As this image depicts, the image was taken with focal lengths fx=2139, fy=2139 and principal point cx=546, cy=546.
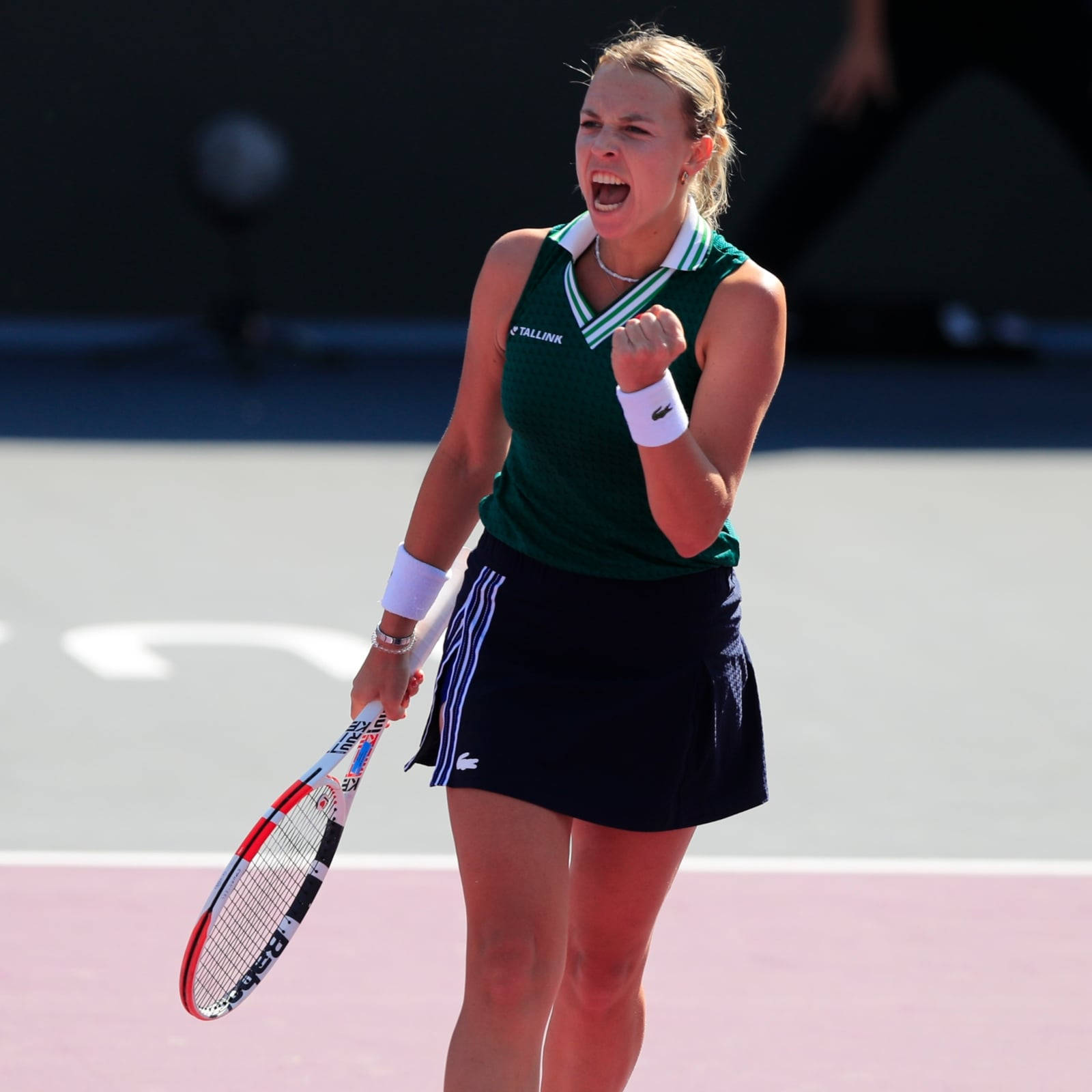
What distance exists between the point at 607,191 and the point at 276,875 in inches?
44.6

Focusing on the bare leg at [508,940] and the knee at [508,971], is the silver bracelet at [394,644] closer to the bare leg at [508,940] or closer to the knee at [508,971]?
the bare leg at [508,940]

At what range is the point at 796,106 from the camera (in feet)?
52.4

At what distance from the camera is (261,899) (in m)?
3.21

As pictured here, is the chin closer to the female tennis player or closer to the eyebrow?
the female tennis player

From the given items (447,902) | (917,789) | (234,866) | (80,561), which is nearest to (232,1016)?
(447,902)

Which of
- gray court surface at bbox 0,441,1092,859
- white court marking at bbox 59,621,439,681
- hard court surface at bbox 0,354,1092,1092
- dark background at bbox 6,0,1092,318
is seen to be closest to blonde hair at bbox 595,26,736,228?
gray court surface at bbox 0,441,1092,859

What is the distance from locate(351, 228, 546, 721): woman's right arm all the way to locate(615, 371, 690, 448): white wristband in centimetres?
43

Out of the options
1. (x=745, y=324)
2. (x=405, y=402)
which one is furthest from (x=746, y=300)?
(x=405, y=402)

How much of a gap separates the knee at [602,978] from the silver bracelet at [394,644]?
54 cm

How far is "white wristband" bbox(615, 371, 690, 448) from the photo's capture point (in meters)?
2.79

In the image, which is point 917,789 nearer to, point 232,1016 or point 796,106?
point 232,1016

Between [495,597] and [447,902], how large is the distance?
1668mm

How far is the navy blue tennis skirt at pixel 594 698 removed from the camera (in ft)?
10.2

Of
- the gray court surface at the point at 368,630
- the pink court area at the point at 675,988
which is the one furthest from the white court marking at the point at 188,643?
the pink court area at the point at 675,988
